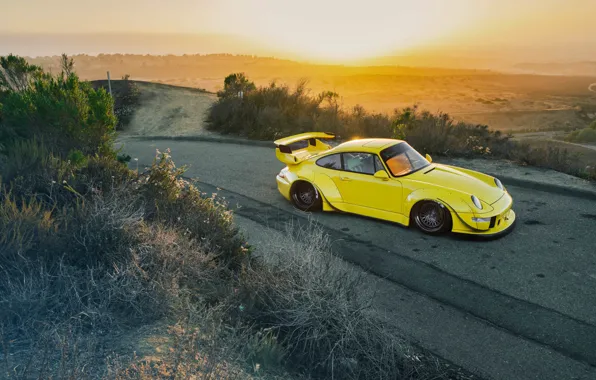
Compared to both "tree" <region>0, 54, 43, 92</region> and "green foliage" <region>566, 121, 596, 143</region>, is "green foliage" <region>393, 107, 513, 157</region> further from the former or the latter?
"green foliage" <region>566, 121, 596, 143</region>

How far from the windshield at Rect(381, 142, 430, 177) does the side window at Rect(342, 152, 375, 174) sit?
25 cm

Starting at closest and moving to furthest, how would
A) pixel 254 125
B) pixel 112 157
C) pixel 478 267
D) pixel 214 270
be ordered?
1. pixel 214 270
2. pixel 478 267
3. pixel 112 157
4. pixel 254 125

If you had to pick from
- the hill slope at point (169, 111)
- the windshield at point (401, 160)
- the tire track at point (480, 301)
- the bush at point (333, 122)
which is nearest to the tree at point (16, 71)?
the bush at point (333, 122)

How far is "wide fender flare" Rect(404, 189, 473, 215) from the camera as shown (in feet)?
24.2

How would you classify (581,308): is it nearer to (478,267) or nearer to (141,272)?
(478,267)

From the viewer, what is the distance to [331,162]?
891cm

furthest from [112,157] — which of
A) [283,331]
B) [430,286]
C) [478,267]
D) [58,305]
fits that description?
[478,267]

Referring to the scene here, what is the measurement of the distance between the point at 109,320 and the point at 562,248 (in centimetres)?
662

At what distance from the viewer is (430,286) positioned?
6324 millimetres

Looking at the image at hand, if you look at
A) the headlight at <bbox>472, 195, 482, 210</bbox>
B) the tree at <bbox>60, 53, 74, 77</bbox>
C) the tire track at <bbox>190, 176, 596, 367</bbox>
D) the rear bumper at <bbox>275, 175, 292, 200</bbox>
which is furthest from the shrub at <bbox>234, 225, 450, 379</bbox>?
the tree at <bbox>60, 53, 74, 77</bbox>

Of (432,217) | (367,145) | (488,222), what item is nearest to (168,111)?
(367,145)

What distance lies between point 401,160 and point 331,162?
4.35 feet

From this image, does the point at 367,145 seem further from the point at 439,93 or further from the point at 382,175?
the point at 439,93

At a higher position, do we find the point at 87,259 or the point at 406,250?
the point at 87,259
